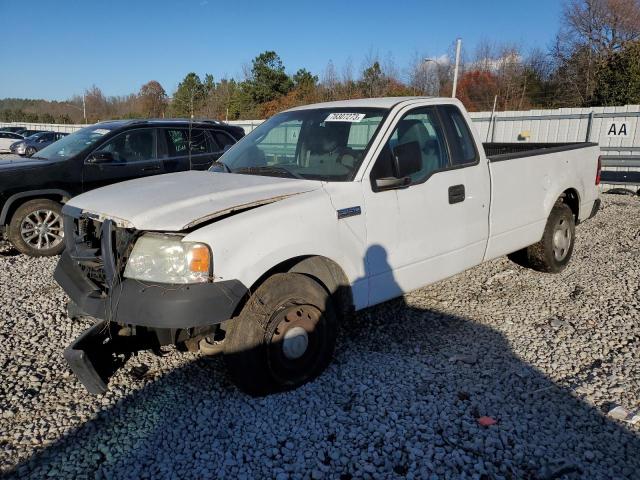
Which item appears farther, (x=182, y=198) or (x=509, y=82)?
(x=509, y=82)

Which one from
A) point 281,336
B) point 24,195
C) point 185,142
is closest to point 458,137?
point 281,336

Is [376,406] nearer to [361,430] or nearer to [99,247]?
[361,430]

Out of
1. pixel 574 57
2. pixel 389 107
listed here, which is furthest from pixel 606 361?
pixel 574 57

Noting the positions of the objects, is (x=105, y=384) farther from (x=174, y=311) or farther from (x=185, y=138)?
(x=185, y=138)

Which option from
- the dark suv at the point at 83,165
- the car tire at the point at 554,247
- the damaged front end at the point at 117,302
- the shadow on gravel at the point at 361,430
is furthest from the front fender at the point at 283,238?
the dark suv at the point at 83,165

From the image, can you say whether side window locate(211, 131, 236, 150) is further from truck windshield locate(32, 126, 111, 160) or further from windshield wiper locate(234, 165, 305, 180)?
windshield wiper locate(234, 165, 305, 180)

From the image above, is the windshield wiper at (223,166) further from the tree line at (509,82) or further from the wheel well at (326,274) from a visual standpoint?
the tree line at (509,82)

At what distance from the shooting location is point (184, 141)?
7934mm

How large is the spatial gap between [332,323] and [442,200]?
4.74 ft

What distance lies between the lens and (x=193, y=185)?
3.68 meters

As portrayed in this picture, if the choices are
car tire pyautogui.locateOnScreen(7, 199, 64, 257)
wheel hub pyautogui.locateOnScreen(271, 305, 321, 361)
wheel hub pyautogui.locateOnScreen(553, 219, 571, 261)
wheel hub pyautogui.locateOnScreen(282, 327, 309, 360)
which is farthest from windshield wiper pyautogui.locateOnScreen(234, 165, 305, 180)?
car tire pyautogui.locateOnScreen(7, 199, 64, 257)

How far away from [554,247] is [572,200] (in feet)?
2.41

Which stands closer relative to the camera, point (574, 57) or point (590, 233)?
point (590, 233)

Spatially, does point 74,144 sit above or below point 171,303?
above
